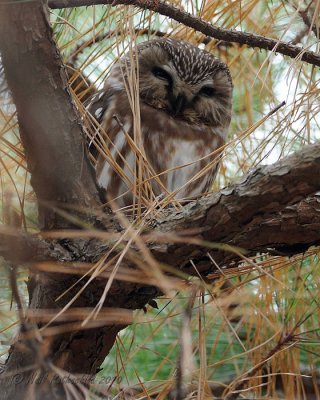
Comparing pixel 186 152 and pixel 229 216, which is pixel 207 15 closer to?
pixel 186 152

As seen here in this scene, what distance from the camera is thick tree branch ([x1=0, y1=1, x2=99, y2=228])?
1344 mm

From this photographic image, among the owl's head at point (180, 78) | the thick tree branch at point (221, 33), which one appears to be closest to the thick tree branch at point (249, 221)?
the thick tree branch at point (221, 33)

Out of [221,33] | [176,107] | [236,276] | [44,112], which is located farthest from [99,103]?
[44,112]

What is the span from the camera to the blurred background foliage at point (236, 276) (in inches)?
65.1

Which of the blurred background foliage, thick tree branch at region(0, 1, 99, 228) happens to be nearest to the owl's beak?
the blurred background foliage


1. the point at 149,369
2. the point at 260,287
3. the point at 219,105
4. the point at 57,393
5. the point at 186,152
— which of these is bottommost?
the point at 57,393

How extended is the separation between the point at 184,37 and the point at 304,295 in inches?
39.9

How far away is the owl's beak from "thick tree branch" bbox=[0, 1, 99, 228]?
1082 millimetres

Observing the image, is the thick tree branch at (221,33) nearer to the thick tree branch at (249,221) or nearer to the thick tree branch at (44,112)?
the thick tree branch at (44,112)

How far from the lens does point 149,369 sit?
7.00ft

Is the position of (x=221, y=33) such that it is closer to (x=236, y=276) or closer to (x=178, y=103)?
(x=236, y=276)

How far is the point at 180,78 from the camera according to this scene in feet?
8.63

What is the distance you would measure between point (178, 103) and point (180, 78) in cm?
11

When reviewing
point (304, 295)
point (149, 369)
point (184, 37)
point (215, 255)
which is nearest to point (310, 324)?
point (304, 295)
